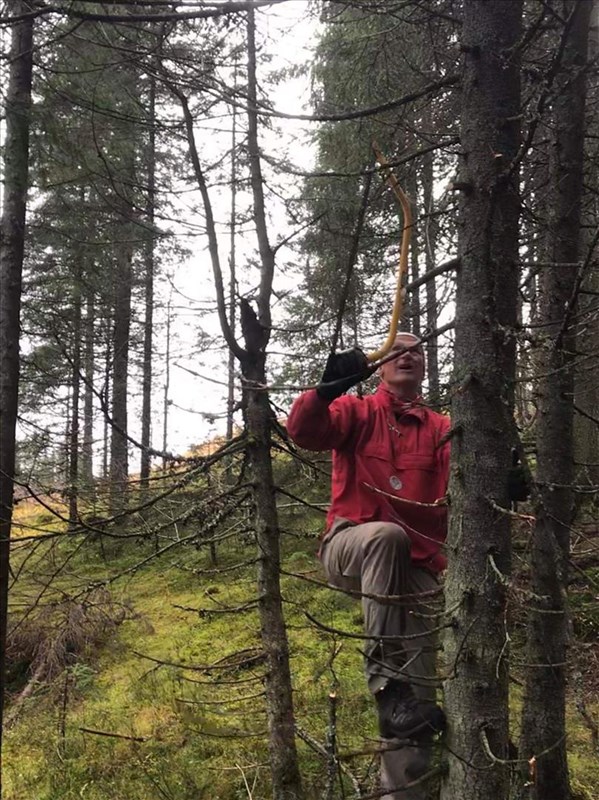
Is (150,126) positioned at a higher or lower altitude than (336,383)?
higher

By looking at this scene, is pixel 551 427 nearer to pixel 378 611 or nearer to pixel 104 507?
pixel 378 611

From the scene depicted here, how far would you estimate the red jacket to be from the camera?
3.15 meters

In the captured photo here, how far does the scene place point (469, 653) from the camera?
2279 millimetres

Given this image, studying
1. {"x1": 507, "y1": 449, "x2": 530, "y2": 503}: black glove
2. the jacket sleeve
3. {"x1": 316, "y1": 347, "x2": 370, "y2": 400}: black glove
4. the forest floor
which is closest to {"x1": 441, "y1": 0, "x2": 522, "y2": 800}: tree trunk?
{"x1": 507, "y1": 449, "x2": 530, "y2": 503}: black glove

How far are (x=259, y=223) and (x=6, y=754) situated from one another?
232 inches

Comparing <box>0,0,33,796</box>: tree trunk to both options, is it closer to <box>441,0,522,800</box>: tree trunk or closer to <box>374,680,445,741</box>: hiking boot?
<box>374,680,445,741</box>: hiking boot

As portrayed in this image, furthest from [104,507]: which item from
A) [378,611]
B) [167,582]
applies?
[167,582]

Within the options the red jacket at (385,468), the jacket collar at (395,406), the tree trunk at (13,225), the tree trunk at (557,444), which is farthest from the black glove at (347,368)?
the tree trunk at (13,225)

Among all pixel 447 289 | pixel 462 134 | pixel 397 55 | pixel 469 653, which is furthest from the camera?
pixel 397 55

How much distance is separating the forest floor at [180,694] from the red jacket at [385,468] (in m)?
0.82

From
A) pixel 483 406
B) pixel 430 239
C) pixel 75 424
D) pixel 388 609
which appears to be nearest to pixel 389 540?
pixel 388 609

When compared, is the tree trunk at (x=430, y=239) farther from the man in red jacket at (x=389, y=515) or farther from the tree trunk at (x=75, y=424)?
the tree trunk at (x=75, y=424)

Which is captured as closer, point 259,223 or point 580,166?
point 580,166

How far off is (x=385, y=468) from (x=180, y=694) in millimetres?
5034
